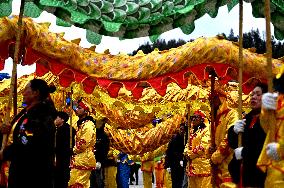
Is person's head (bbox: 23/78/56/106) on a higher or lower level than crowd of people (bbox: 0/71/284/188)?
higher

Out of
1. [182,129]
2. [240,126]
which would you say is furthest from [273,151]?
[182,129]

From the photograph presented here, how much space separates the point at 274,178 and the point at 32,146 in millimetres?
2475

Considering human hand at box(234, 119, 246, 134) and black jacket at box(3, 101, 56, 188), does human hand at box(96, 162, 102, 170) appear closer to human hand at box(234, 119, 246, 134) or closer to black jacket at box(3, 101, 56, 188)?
black jacket at box(3, 101, 56, 188)

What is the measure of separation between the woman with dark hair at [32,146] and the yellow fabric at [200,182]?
4.91 m

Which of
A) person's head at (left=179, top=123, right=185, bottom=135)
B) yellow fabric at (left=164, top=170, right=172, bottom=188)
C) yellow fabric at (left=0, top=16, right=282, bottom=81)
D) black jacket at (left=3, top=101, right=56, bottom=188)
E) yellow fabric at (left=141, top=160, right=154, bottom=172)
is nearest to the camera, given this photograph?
black jacket at (left=3, top=101, right=56, bottom=188)

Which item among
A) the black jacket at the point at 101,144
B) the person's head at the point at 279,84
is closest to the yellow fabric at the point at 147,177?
the black jacket at the point at 101,144

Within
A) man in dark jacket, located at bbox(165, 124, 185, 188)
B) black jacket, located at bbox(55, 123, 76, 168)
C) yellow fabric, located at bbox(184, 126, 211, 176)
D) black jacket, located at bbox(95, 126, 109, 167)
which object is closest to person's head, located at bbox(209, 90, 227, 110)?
yellow fabric, located at bbox(184, 126, 211, 176)

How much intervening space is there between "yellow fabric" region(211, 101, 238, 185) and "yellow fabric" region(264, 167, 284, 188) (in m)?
3.22

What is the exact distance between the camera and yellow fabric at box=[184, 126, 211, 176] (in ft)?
37.0

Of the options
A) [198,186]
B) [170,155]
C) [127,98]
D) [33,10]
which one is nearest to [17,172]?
[33,10]

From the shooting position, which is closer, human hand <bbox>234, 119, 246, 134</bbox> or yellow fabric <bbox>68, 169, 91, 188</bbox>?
human hand <bbox>234, 119, 246, 134</bbox>

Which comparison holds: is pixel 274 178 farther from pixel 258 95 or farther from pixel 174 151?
pixel 174 151

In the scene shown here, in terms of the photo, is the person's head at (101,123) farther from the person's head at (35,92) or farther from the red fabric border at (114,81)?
the person's head at (35,92)

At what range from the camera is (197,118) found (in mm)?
13195
